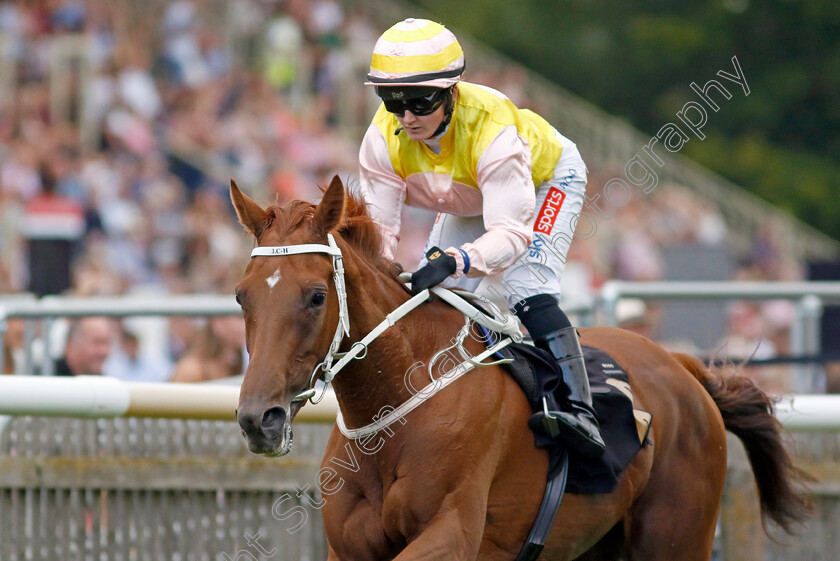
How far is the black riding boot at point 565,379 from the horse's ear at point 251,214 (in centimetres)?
108

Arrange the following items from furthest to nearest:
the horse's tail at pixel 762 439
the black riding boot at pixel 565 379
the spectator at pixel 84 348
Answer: the spectator at pixel 84 348 < the horse's tail at pixel 762 439 < the black riding boot at pixel 565 379

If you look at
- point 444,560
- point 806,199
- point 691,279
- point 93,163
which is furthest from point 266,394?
point 806,199

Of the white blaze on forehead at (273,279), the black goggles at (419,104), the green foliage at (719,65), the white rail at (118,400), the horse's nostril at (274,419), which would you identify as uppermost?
the black goggles at (419,104)

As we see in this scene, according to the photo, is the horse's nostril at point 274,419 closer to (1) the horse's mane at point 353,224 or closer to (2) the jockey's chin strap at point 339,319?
(2) the jockey's chin strap at point 339,319

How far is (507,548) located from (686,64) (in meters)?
19.4

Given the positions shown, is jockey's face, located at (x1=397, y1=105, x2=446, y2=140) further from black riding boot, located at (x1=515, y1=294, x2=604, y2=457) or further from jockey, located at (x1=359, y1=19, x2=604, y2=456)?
black riding boot, located at (x1=515, y1=294, x2=604, y2=457)

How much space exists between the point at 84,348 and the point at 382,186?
294 cm

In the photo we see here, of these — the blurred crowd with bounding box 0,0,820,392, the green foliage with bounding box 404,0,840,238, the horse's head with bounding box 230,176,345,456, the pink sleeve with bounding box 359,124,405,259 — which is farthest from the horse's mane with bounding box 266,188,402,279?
the green foliage with bounding box 404,0,840,238

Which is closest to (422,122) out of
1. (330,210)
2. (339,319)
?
(330,210)

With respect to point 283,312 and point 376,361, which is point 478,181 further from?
point 283,312

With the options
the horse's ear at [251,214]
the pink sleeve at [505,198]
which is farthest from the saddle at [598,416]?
the horse's ear at [251,214]

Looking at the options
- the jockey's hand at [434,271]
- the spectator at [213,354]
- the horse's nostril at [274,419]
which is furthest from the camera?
the spectator at [213,354]

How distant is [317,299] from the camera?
3408mm

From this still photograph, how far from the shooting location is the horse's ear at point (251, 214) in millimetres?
3592
